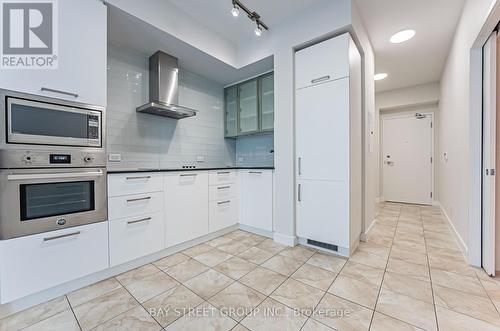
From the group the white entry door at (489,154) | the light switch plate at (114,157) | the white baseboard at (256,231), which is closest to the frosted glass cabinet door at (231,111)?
the white baseboard at (256,231)

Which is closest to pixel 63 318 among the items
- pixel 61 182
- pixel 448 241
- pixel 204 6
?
pixel 61 182

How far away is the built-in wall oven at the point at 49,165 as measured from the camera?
130 cm

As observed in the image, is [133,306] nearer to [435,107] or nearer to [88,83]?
[88,83]

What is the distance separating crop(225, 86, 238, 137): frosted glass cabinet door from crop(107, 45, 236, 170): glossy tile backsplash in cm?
11

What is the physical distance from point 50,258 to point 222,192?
1.64 meters

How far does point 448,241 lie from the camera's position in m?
2.43

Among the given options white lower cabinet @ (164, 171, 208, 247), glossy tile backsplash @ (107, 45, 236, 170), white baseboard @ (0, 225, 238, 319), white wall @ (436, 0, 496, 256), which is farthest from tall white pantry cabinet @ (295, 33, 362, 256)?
glossy tile backsplash @ (107, 45, 236, 170)

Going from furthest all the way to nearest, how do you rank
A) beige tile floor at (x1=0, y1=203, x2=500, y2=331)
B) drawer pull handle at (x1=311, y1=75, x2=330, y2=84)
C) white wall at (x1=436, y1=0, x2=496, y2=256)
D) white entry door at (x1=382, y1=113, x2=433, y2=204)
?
white entry door at (x1=382, y1=113, x2=433, y2=204) → drawer pull handle at (x1=311, y1=75, x2=330, y2=84) → white wall at (x1=436, y1=0, x2=496, y2=256) → beige tile floor at (x1=0, y1=203, x2=500, y2=331)

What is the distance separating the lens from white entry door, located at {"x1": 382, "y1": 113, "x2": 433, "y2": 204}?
4.50 m

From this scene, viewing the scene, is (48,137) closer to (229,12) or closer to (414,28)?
(229,12)

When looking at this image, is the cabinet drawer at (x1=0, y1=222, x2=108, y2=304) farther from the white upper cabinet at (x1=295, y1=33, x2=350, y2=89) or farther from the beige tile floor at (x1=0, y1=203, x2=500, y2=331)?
the white upper cabinet at (x1=295, y1=33, x2=350, y2=89)

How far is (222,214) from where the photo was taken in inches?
105

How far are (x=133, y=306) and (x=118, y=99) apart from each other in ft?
6.93

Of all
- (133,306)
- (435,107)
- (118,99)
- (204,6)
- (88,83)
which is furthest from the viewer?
(435,107)
